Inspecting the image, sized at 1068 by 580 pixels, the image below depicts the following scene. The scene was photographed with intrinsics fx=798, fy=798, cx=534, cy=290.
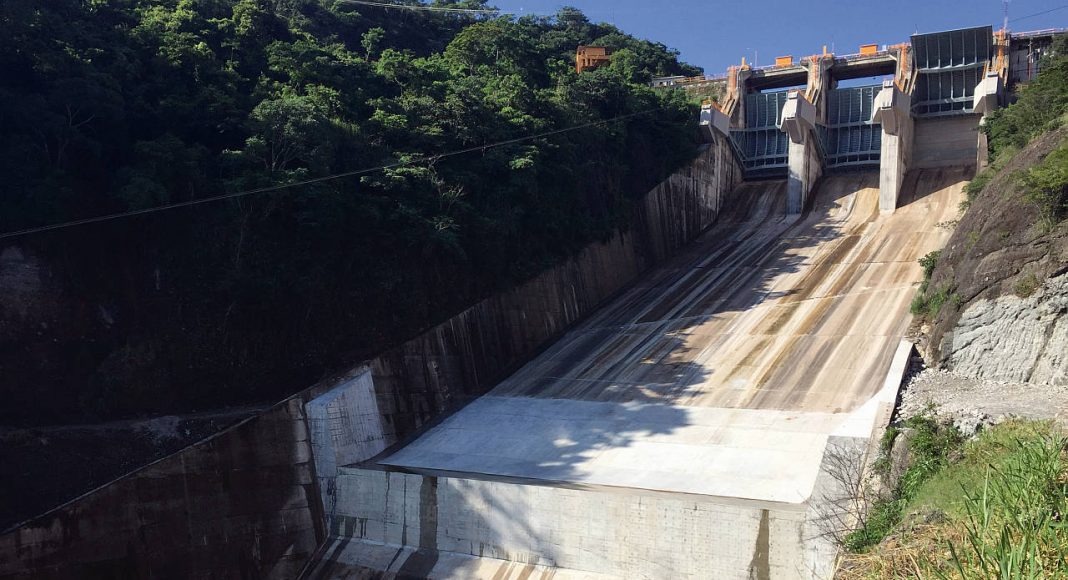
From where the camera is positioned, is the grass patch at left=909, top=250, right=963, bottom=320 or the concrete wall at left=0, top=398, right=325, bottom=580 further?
the grass patch at left=909, top=250, right=963, bottom=320

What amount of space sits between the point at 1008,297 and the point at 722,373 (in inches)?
304

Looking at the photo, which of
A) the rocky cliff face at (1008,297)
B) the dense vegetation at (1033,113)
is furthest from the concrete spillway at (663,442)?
the dense vegetation at (1033,113)

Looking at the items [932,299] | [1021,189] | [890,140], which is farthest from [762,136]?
[1021,189]

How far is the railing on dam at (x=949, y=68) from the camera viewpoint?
37250mm

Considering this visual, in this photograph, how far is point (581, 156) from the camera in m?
32.0

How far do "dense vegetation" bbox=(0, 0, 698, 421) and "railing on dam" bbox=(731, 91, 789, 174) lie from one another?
1523 cm

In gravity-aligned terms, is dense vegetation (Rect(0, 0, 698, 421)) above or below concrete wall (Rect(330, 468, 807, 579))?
above

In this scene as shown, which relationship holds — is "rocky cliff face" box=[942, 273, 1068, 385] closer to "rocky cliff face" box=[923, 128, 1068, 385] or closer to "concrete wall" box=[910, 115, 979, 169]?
"rocky cliff face" box=[923, 128, 1068, 385]

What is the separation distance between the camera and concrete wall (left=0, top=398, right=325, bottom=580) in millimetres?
16922

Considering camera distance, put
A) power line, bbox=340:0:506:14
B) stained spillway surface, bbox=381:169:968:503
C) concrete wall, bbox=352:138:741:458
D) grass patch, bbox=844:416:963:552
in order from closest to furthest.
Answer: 1. grass patch, bbox=844:416:963:552
2. stained spillway surface, bbox=381:169:968:503
3. concrete wall, bbox=352:138:741:458
4. power line, bbox=340:0:506:14

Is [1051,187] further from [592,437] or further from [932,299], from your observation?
[592,437]

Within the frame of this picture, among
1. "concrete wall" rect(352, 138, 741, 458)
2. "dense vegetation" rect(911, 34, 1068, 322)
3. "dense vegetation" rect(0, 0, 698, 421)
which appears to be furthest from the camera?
"concrete wall" rect(352, 138, 741, 458)

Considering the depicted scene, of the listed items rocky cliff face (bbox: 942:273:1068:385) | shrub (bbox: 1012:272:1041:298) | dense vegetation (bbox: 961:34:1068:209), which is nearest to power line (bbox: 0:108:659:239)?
rocky cliff face (bbox: 942:273:1068:385)

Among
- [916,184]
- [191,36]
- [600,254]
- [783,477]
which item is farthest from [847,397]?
[191,36]
